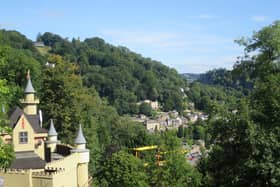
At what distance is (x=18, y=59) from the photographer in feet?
161

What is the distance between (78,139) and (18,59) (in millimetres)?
17610

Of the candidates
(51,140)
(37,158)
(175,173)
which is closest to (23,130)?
(37,158)

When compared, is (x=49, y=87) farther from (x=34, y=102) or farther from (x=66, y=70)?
(x=34, y=102)

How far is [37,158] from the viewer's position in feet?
97.1

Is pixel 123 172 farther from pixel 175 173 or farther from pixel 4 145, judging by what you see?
pixel 4 145

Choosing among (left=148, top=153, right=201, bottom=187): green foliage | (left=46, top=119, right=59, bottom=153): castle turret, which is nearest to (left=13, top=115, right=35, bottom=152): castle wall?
(left=46, top=119, right=59, bottom=153): castle turret

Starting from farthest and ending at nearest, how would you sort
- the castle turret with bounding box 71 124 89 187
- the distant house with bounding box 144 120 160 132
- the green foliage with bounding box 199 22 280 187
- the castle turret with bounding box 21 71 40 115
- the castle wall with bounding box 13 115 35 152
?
the distant house with bounding box 144 120 160 132 → the castle turret with bounding box 21 71 40 115 → the castle turret with bounding box 71 124 89 187 → the castle wall with bounding box 13 115 35 152 → the green foliage with bounding box 199 22 280 187

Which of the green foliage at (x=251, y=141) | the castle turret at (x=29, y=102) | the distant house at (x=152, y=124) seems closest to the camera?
the green foliage at (x=251, y=141)

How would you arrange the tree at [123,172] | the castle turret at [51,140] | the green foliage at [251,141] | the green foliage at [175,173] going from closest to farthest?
the green foliage at [251,141] < the green foliage at [175,173] < the tree at [123,172] < the castle turret at [51,140]

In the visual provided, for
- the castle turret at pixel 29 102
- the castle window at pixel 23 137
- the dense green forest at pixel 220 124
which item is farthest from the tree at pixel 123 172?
the castle window at pixel 23 137

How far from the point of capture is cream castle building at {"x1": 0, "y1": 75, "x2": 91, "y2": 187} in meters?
26.0

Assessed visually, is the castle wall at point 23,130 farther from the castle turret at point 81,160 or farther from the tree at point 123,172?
the tree at point 123,172

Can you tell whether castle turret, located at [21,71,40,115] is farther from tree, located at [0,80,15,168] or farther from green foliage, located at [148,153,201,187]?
tree, located at [0,80,15,168]

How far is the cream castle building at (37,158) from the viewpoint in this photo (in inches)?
1024
